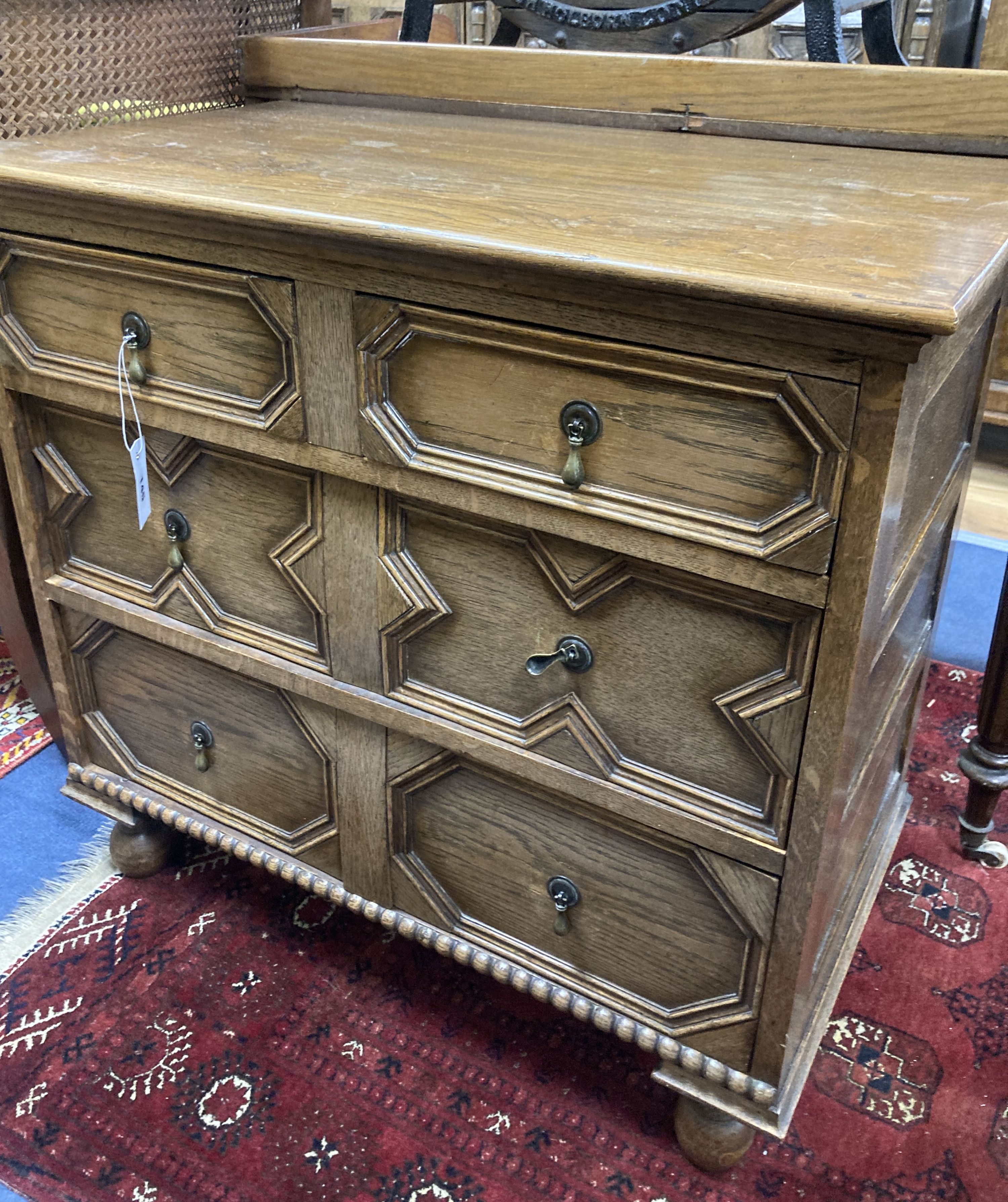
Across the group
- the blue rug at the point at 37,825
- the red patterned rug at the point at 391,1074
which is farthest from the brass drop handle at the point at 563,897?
the blue rug at the point at 37,825

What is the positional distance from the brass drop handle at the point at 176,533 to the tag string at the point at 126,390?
0.08 meters

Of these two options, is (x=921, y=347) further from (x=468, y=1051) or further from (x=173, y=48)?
(x=173, y=48)

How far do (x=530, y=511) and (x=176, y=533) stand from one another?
42cm

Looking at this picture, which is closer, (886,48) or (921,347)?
(921,347)

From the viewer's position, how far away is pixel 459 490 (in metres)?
0.82

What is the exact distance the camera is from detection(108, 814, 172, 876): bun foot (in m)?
1.31

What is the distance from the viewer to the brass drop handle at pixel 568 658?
84 centimetres

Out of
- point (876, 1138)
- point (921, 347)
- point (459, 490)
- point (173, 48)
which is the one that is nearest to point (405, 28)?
point (173, 48)

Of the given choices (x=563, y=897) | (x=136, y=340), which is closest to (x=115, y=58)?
(x=136, y=340)

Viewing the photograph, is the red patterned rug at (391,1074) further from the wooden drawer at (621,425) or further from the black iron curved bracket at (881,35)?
the black iron curved bracket at (881,35)

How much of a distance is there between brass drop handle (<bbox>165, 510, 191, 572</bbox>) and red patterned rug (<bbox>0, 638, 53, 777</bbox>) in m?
0.64

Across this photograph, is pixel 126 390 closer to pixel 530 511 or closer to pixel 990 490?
pixel 530 511

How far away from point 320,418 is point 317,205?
0.16 metres

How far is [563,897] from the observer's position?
0.96 m
